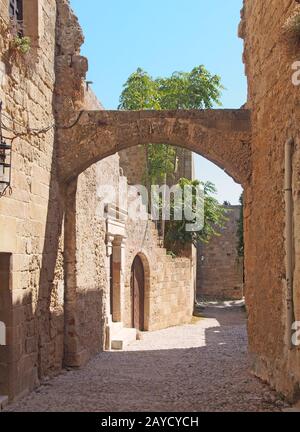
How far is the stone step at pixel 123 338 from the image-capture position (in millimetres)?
10641

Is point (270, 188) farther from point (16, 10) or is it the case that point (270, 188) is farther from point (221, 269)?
point (221, 269)

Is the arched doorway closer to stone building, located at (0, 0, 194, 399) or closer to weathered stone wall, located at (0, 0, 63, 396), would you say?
stone building, located at (0, 0, 194, 399)

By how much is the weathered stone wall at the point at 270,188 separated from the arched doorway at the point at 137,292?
20.2ft

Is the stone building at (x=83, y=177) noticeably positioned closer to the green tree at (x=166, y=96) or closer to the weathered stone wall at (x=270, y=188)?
the weathered stone wall at (x=270, y=188)

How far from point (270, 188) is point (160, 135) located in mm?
2069

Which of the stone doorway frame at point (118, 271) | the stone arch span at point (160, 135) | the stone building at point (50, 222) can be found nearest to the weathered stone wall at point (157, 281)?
the stone doorway frame at point (118, 271)

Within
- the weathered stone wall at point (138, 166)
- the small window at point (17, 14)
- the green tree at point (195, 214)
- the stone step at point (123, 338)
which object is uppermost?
the weathered stone wall at point (138, 166)

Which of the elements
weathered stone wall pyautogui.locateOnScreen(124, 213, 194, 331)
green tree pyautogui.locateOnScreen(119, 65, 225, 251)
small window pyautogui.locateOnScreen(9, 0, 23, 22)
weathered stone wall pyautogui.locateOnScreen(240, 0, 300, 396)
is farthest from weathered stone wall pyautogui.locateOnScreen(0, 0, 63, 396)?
green tree pyautogui.locateOnScreen(119, 65, 225, 251)

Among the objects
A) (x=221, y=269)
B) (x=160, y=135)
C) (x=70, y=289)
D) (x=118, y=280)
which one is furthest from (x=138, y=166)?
(x=70, y=289)

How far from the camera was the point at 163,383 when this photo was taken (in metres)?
6.92

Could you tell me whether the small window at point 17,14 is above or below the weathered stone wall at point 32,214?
above

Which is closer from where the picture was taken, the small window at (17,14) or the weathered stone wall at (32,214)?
the weathered stone wall at (32,214)

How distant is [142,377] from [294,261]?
295cm

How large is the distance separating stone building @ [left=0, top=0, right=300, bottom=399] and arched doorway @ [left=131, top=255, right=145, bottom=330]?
13.0ft
